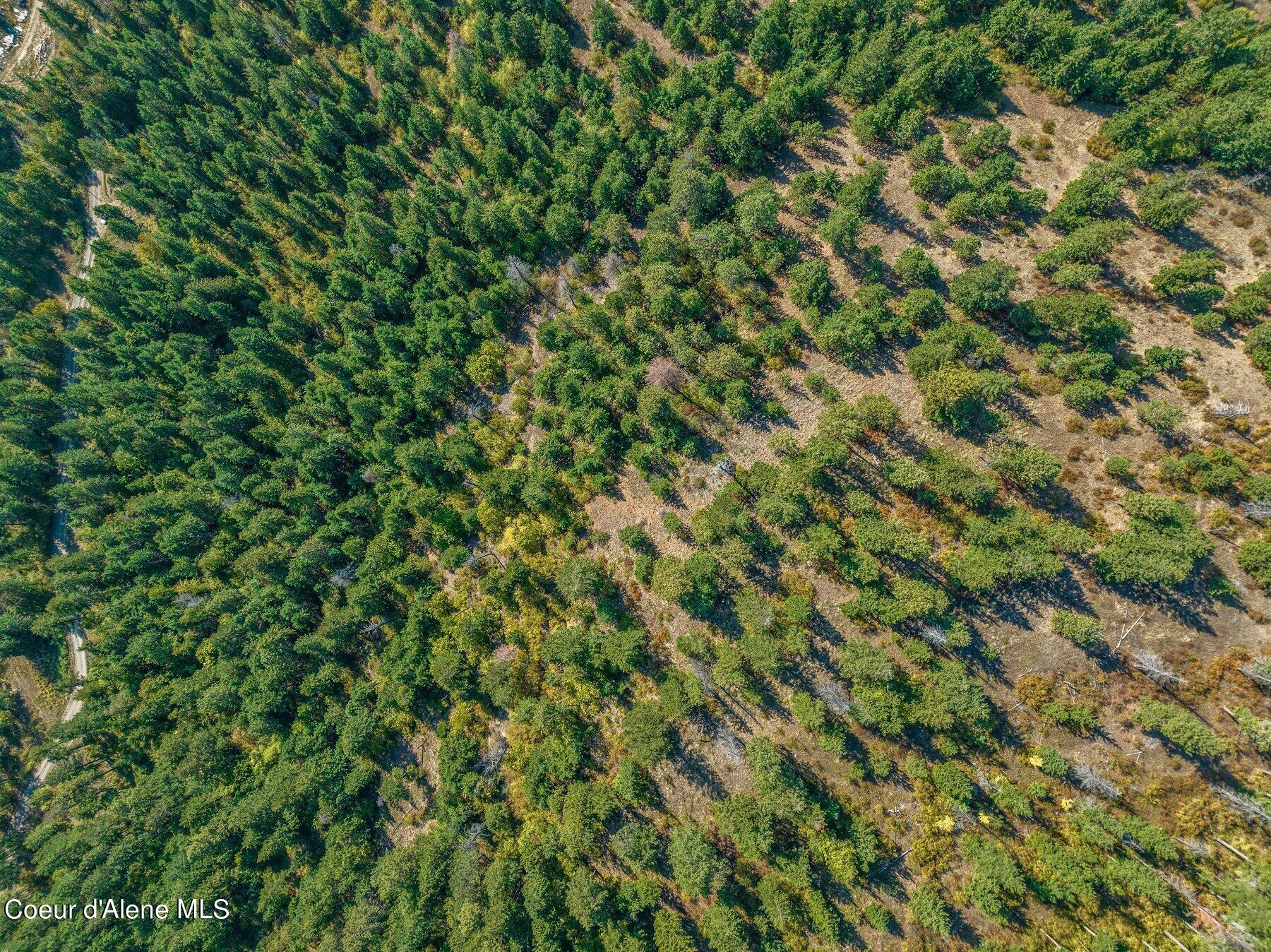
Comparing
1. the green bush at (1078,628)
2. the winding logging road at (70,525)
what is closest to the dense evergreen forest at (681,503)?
the green bush at (1078,628)

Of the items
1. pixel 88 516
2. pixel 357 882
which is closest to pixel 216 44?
pixel 88 516

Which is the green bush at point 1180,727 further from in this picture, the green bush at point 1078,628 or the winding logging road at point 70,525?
the winding logging road at point 70,525

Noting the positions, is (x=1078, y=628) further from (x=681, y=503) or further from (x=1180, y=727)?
(x=681, y=503)

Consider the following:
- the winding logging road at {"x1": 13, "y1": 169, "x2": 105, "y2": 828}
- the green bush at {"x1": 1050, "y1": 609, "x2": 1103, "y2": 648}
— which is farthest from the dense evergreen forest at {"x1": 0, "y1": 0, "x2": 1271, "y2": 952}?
the winding logging road at {"x1": 13, "y1": 169, "x2": 105, "y2": 828}

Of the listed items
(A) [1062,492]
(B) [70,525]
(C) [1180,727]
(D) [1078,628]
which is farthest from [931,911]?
(B) [70,525]

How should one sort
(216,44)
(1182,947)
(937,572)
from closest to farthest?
(1182,947), (937,572), (216,44)

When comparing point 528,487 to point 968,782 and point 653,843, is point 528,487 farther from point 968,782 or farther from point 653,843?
point 968,782
